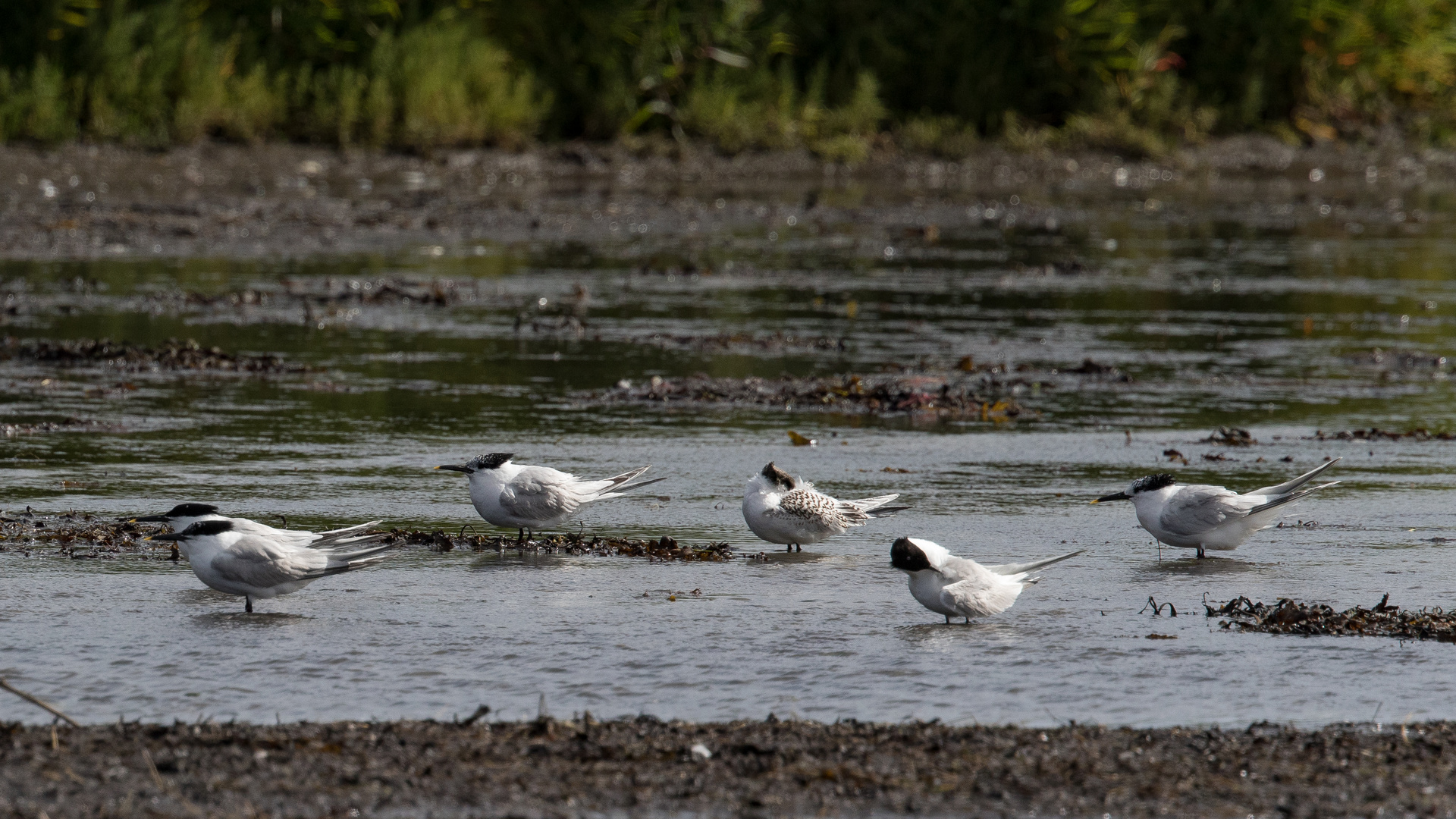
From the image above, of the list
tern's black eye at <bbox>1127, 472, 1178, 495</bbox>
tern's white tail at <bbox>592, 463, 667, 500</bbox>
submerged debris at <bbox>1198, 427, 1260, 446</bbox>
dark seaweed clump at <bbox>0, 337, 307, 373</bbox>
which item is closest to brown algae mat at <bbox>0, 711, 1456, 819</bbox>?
tern's black eye at <bbox>1127, 472, 1178, 495</bbox>

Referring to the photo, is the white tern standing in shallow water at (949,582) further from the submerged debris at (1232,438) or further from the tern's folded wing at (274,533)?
the submerged debris at (1232,438)

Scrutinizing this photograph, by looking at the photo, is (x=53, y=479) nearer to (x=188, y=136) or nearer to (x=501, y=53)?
(x=188, y=136)

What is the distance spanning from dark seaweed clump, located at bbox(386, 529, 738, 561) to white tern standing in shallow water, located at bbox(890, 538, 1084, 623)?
4.43 feet

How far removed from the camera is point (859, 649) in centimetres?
624

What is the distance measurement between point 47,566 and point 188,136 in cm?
1857

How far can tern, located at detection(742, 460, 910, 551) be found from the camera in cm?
765

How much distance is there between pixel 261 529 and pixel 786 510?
2.14 meters

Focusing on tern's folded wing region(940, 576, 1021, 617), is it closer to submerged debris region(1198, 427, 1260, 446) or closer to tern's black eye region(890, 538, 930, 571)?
tern's black eye region(890, 538, 930, 571)

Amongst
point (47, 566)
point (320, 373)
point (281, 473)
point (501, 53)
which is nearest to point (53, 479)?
point (281, 473)

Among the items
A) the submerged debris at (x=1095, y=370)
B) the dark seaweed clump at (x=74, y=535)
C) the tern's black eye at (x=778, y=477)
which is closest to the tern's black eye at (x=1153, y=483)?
the tern's black eye at (x=778, y=477)

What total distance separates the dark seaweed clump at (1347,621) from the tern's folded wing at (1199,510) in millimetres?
971

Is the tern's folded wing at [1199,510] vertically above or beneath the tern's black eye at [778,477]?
beneath

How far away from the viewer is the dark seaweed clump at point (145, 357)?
493 inches

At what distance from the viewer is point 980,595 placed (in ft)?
21.5
